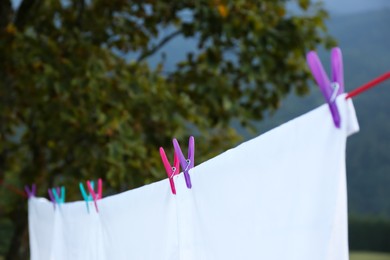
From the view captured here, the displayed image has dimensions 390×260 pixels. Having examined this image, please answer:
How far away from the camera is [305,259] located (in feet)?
5.35

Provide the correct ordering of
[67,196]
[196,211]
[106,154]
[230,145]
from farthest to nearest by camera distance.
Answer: [230,145]
[67,196]
[106,154]
[196,211]

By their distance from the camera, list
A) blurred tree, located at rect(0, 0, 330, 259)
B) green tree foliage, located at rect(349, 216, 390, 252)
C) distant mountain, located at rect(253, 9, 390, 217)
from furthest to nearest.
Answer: distant mountain, located at rect(253, 9, 390, 217), green tree foliage, located at rect(349, 216, 390, 252), blurred tree, located at rect(0, 0, 330, 259)

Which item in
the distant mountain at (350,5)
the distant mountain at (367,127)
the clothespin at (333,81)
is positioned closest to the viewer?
the clothespin at (333,81)

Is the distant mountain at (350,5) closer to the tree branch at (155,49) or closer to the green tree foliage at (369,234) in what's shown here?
the green tree foliage at (369,234)

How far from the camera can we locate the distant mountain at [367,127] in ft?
155

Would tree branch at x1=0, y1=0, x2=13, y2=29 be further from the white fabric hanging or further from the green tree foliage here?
the green tree foliage

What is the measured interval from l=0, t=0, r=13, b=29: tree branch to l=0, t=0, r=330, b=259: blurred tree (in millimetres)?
13

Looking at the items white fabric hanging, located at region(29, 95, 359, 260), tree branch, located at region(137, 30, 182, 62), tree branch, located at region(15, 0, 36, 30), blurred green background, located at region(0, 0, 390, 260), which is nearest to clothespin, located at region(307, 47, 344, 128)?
white fabric hanging, located at region(29, 95, 359, 260)

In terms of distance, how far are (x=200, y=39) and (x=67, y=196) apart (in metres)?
1.93

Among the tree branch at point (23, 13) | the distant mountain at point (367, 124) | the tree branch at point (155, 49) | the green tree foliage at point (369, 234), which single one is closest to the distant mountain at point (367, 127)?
the distant mountain at point (367, 124)

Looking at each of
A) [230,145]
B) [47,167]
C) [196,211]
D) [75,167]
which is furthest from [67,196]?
[196,211]

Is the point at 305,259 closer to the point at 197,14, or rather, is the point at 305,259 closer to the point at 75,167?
the point at 75,167

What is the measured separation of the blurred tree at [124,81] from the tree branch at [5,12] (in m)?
0.01

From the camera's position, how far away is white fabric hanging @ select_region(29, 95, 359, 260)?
5.06ft
